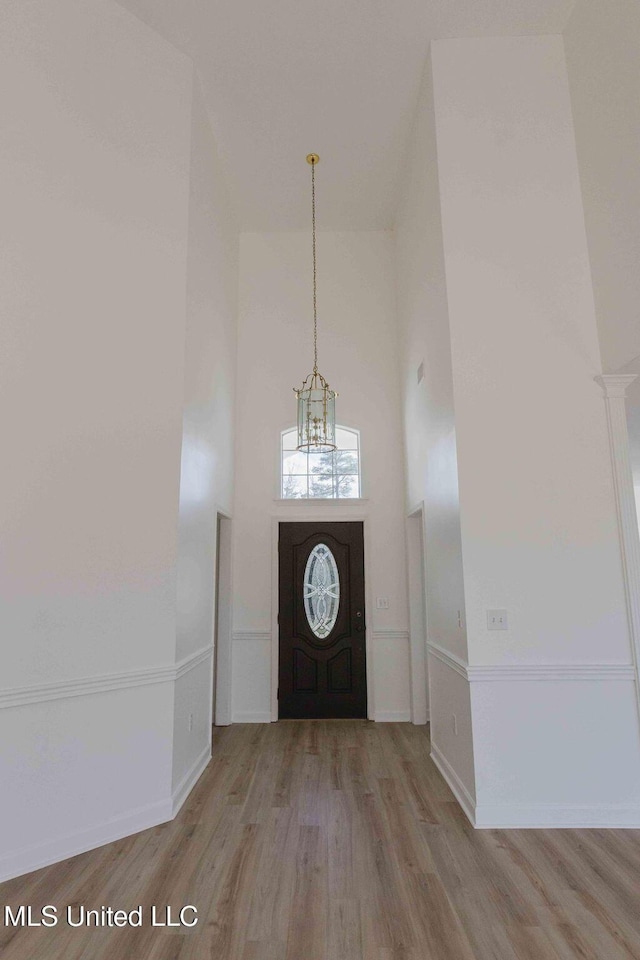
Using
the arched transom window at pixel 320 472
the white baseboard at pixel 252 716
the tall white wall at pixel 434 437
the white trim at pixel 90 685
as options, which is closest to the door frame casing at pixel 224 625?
the white baseboard at pixel 252 716

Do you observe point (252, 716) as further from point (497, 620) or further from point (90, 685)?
Result: point (497, 620)

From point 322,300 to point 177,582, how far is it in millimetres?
3819

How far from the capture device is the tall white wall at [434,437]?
3.41m

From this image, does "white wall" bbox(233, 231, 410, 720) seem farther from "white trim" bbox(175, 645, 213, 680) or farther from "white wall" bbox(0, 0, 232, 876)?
"white wall" bbox(0, 0, 232, 876)

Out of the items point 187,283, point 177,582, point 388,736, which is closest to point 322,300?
point 187,283

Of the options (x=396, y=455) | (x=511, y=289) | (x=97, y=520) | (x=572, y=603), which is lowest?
(x=572, y=603)

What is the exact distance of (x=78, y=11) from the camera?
3.28 metres

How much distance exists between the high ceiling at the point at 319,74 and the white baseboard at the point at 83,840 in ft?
16.4

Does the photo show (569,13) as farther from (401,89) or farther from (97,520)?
(97,520)

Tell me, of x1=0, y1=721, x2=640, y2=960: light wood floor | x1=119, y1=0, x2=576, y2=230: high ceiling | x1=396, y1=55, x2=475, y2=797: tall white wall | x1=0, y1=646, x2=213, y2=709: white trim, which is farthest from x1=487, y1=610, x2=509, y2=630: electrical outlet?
x1=119, y1=0, x2=576, y2=230: high ceiling

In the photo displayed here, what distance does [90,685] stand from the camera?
2.86 meters

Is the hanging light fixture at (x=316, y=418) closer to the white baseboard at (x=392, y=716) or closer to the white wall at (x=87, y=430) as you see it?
the white wall at (x=87, y=430)

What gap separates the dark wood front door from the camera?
5242mm

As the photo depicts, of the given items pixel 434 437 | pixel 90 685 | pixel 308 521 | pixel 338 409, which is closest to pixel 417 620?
pixel 308 521
